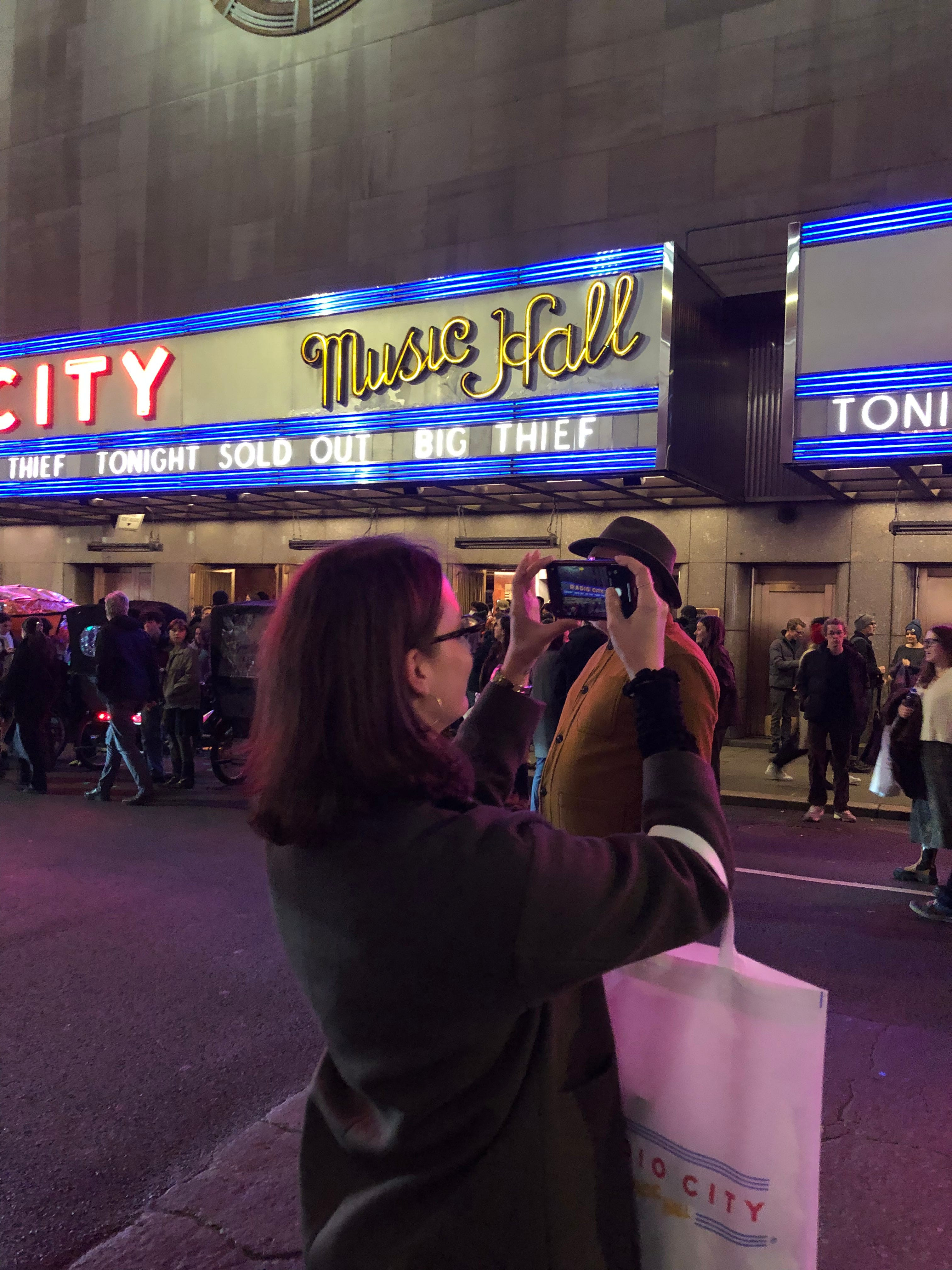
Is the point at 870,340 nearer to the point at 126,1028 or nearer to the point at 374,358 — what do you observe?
the point at 374,358

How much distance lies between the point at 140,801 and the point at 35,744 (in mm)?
1472

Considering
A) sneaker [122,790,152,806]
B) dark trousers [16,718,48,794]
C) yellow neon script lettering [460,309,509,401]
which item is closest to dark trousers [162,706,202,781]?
sneaker [122,790,152,806]

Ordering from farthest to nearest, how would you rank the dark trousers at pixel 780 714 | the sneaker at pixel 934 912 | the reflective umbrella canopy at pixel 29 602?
the reflective umbrella canopy at pixel 29 602
the dark trousers at pixel 780 714
the sneaker at pixel 934 912

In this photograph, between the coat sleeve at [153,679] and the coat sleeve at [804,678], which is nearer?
the coat sleeve at [804,678]

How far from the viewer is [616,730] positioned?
265cm

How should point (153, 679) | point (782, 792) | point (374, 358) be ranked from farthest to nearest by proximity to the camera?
point (374, 358), point (782, 792), point (153, 679)

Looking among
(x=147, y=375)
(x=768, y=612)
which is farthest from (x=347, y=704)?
(x=147, y=375)

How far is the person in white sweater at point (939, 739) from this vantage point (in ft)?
20.8

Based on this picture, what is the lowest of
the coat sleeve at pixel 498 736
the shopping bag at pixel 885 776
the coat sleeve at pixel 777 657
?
the shopping bag at pixel 885 776

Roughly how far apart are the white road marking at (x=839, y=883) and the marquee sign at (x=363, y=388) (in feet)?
19.1

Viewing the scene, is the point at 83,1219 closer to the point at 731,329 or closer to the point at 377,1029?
the point at 377,1029

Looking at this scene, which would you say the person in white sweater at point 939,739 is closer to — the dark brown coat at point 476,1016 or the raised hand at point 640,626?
the raised hand at point 640,626

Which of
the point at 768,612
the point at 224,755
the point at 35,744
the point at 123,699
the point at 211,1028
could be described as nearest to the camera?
Answer: the point at 211,1028

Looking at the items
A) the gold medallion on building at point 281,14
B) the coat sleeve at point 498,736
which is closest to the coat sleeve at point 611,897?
the coat sleeve at point 498,736
